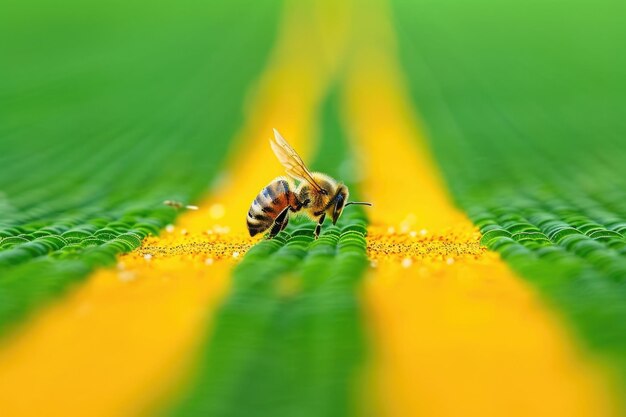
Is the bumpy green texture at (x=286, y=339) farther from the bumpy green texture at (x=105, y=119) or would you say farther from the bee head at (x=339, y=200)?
the bumpy green texture at (x=105, y=119)

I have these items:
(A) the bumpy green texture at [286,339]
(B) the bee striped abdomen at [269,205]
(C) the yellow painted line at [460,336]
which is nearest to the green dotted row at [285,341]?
(A) the bumpy green texture at [286,339]

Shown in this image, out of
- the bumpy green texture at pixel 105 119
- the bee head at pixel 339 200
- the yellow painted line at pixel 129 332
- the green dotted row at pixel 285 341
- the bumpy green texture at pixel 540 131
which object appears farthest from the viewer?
the bee head at pixel 339 200

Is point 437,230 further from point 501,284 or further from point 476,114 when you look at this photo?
point 476,114

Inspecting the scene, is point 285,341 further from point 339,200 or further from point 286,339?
point 339,200

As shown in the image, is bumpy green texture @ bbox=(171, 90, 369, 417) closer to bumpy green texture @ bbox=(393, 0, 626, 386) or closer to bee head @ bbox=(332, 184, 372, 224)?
bee head @ bbox=(332, 184, 372, 224)

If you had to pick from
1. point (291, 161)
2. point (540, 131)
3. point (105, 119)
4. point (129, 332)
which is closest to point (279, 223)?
point (291, 161)
